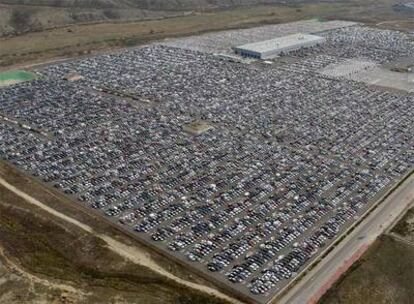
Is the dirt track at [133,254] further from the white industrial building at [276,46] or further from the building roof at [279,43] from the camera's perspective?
the building roof at [279,43]

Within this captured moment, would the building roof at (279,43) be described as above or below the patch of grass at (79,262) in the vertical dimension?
above

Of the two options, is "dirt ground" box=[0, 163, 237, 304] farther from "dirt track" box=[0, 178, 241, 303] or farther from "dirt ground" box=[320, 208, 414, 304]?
"dirt ground" box=[320, 208, 414, 304]

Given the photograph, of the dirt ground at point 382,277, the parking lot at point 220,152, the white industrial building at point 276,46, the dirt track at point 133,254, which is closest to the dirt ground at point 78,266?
the dirt track at point 133,254

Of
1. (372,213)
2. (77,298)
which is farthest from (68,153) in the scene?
(372,213)

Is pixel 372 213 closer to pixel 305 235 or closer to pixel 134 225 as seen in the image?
pixel 305 235

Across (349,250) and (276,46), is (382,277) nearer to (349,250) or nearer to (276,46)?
(349,250)

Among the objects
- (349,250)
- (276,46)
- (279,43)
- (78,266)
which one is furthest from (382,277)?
(279,43)
